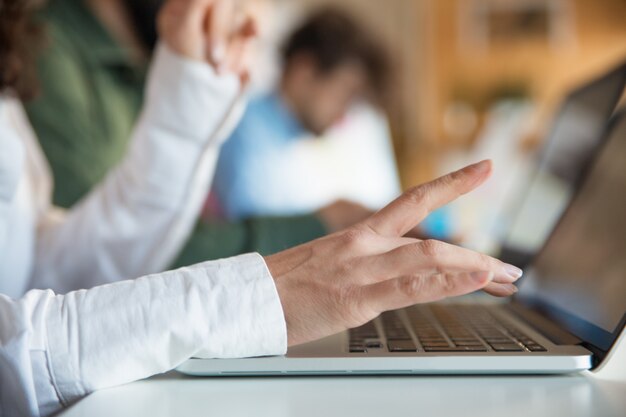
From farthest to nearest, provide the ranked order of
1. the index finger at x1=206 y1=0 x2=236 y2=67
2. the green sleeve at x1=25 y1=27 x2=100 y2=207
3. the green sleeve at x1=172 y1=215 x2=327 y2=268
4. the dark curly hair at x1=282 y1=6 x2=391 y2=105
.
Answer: the dark curly hair at x1=282 y1=6 x2=391 y2=105
the green sleeve at x1=25 y1=27 x2=100 y2=207
the green sleeve at x1=172 y1=215 x2=327 y2=268
the index finger at x1=206 y1=0 x2=236 y2=67

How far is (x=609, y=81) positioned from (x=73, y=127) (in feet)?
2.37

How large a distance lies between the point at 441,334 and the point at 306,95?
5.29 ft

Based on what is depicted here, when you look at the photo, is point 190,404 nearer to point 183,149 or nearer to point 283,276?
point 283,276

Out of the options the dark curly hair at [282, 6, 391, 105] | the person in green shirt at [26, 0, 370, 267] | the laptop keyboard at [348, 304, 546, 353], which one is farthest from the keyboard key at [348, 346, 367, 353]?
the dark curly hair at [282, 6, 391, 105]

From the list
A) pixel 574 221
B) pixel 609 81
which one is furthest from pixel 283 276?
pixel 609 81

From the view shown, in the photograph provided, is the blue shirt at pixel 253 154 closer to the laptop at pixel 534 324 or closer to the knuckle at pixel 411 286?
the laptop at pixel 534 324

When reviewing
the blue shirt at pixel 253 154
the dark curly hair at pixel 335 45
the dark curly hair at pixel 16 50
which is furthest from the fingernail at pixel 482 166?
the dark curly hair at pixel 335 45

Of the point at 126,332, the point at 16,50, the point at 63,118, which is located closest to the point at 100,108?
the point at 63,118

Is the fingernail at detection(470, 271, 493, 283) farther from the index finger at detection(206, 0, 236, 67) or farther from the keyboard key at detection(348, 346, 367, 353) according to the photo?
the index finger at detection(206, 0, 236, 67)

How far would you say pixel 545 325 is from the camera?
1.60 feet

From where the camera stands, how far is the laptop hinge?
42cm

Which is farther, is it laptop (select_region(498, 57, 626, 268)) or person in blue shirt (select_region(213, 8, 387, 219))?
person in blue shirt (select_region(213, 8, 387, 219))

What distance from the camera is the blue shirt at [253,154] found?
1.68 metres

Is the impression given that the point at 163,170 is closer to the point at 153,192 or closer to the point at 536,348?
the point at 153,192
